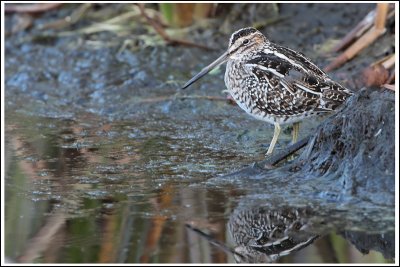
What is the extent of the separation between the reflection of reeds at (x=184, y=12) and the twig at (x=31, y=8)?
1289 millimetres

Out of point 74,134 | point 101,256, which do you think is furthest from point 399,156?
point 74,134

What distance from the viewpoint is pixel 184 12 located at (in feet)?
32.5

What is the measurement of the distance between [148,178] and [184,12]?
3.96 m

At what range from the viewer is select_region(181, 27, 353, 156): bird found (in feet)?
21.5

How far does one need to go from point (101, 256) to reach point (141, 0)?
17.0 feet

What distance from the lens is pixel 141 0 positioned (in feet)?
31.4

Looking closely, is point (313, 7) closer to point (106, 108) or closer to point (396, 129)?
point (106, 108)

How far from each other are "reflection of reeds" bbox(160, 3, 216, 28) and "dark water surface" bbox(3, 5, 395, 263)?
379 millimetres

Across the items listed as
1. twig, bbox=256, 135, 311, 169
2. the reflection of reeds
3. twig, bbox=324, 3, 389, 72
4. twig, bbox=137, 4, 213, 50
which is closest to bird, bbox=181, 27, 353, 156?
twig, bbox=256, 135, 311, 169

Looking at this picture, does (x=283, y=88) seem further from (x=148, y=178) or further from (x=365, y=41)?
(x=365, y=41)

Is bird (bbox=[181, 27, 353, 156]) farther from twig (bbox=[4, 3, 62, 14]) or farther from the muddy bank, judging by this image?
twig (bbox=[4, 3, 62, 14])

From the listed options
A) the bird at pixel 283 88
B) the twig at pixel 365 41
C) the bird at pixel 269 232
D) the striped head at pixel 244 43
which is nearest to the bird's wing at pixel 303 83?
the bird at pixel 283 88

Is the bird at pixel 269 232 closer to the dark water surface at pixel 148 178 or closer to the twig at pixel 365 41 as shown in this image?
the dark water surface at pixel 148 178

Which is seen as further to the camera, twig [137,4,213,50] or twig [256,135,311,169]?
twig [137,4,213,50]
